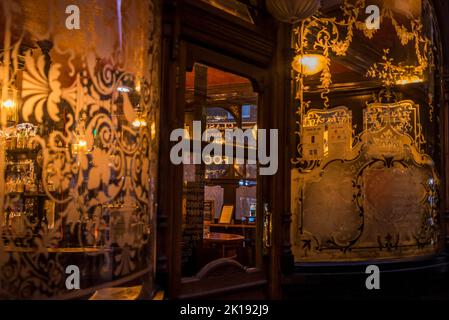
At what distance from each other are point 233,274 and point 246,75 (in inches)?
60.1

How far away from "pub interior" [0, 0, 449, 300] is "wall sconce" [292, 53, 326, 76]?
0.01m

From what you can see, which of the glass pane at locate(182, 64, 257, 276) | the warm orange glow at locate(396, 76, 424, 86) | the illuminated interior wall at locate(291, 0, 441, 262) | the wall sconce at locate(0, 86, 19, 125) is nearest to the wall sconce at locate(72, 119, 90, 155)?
the wall sconce at locate(0, 86, 19, 125)

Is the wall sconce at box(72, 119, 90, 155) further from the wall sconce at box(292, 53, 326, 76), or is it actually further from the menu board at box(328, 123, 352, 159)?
the menu board at box(328, 123, 352, 159)

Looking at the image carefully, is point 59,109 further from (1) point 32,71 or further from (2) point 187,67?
(2) point 187,67

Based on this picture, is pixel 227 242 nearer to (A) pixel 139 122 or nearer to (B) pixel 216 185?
(B) pixel 216 185

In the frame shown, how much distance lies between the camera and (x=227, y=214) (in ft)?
18.6

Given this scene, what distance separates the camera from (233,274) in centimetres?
428


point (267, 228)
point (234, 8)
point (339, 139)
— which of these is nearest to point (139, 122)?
point (234, 8)

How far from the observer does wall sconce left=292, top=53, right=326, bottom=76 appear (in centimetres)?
493

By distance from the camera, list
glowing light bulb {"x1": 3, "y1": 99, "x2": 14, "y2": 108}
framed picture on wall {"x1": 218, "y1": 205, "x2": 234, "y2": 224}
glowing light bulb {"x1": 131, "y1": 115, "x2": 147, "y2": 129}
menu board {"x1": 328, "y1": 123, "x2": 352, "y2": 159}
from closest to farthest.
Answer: glowing light bulb {"x1": 3, "y1": 99, "x2": 14, "y2": 108} < glowing light bulb {"x1": 131, "y1": 115, "x2": 147, "y2": 129} < menu board {"x1": 328, "y1": 123, "x2": 352, "y2": 159} < framed picture on wall {"x1": 218, "y1": 205, "x2": 234, "y2": 224}

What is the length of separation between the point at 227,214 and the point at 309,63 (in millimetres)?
1678

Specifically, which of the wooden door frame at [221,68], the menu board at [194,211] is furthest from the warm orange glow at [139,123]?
the menu board at [194,211]

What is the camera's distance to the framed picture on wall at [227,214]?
5.53 meters
